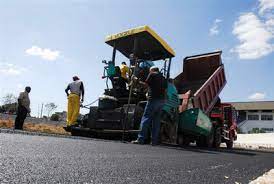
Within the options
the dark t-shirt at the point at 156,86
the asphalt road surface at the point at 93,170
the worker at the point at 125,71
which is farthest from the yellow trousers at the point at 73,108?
the asphalt road surface at the point at 93,170

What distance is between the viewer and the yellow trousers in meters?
9.23

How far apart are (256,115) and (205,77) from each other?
5665 centimetres

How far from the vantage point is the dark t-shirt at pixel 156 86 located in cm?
765

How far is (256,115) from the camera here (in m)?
64.8

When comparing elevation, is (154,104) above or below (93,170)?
above

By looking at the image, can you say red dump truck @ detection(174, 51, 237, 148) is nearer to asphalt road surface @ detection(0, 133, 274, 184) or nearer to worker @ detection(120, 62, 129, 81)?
worker @ detection(120, 62, 129, 81)

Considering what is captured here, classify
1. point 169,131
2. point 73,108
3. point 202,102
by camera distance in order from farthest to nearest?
point 202,102, point 73,108, point 169,131

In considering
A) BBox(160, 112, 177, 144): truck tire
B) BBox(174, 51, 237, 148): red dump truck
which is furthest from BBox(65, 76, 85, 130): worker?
BBox(174, 51, 237, 148): red dump truck

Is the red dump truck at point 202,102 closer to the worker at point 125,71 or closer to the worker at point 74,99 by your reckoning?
the worker at point 125,71

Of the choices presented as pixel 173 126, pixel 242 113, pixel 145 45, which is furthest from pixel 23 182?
pixel 242 113

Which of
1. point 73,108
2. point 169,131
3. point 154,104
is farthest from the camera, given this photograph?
point 73,108

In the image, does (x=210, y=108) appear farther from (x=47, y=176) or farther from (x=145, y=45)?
(x=47, y=176)

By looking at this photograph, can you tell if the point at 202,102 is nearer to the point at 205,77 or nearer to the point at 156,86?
the point at 205,77

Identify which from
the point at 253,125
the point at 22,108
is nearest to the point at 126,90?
the point at 22,108
